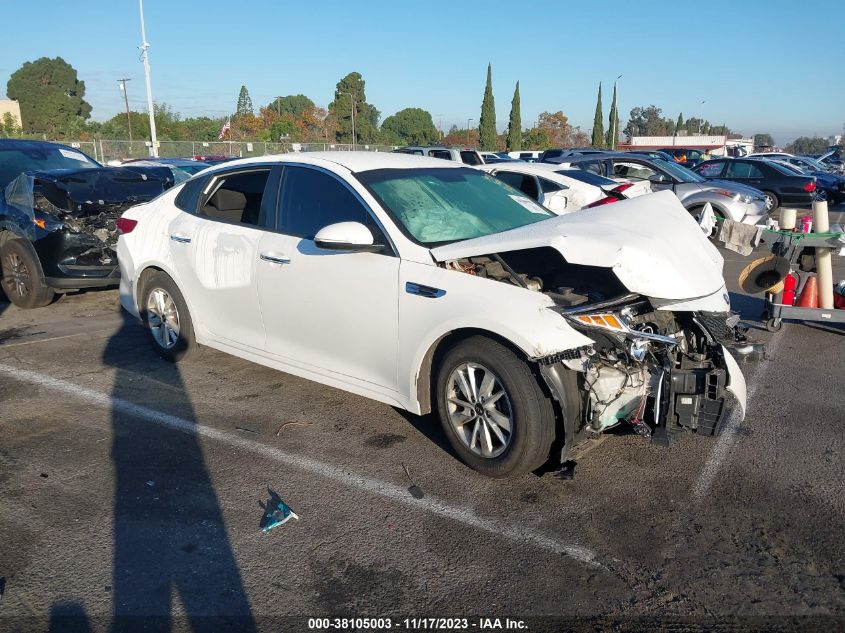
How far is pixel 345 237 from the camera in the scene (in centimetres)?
413

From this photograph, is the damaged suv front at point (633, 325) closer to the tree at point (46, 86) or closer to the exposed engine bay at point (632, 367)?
the exposed engine bay at point (632, 367)

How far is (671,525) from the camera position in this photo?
352cm

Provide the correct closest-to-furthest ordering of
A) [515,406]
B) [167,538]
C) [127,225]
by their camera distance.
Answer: [167,538] < [515,406] < [127,225]

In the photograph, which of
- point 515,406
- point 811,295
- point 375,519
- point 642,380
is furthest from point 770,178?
point 375,519

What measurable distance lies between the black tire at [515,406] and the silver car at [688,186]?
11428 millimetres

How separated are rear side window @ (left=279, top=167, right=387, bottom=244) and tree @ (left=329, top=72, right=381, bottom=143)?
80.9 metres

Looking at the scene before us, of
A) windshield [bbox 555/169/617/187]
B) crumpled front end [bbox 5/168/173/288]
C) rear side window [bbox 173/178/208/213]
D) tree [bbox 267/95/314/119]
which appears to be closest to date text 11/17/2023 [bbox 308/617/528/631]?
rear side window [bbox 173/178/208/213]

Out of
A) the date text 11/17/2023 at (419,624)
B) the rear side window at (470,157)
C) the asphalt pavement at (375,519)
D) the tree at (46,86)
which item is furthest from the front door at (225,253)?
the tree at (46,86)

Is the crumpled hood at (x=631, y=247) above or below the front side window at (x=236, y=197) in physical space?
below

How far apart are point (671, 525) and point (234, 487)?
2336 mm

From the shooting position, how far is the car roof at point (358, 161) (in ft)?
15.9

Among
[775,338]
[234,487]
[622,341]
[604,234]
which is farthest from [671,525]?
[775,338]

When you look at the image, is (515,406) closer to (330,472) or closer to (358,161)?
(330,472)

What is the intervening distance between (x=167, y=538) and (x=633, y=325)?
2699 mm
